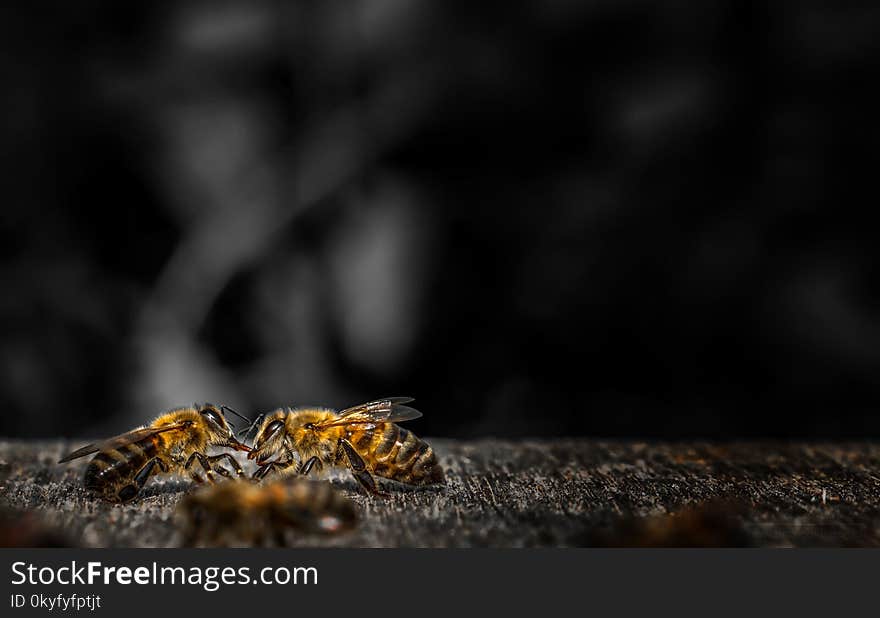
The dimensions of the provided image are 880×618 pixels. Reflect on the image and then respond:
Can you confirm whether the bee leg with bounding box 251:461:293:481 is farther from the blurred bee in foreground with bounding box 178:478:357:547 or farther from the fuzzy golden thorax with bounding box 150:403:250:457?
the blurred bee in foreground with bounding box 178:478:357:547

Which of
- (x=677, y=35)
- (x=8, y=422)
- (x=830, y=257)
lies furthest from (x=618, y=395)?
(x=8, y=422)

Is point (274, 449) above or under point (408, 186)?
under

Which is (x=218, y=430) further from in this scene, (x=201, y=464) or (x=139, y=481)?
(x=139, y=481)

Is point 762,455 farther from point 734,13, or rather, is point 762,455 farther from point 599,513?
point 734,13

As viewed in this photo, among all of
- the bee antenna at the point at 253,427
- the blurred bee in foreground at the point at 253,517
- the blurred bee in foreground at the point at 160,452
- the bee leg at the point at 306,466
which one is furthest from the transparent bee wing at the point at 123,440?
the blurred bee in foreground at the point at 253,517

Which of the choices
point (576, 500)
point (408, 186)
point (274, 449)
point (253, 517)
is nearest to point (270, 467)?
point (274, 449)

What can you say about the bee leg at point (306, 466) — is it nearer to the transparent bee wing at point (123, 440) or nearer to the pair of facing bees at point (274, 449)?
the pair of facing bees at point (274, 449)
